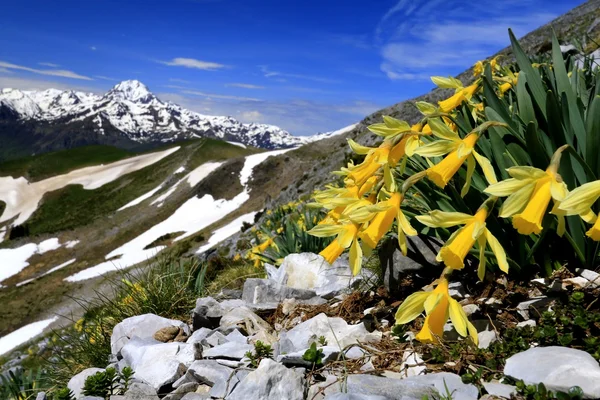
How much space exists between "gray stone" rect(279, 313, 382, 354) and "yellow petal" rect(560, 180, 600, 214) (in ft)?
4.88

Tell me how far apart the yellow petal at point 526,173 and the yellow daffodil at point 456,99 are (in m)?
1.02

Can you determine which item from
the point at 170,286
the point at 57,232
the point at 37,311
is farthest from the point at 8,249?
the point at 170,286

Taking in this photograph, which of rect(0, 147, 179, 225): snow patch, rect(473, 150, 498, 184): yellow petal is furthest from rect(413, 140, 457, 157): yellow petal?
rect(0, 147, 179, 225): snow patch

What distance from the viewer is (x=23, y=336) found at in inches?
1118

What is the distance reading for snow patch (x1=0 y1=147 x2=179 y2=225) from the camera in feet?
283

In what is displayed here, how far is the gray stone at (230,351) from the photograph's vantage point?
279 centimetres

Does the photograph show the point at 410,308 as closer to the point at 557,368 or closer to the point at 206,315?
the point at 557,368

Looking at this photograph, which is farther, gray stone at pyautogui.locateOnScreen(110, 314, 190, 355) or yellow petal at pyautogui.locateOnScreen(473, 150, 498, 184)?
gray stone at pyautogui.locateOnScreen(110, 314, 190, 355)

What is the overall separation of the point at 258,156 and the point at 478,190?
2585 inches

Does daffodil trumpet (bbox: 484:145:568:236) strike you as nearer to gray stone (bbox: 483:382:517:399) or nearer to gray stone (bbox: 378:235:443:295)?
gray stone (bbox: 483:382:517:399)

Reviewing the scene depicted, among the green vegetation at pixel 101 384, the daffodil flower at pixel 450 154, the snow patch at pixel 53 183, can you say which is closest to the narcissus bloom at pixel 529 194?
the daffodil flower at pixel 450 154

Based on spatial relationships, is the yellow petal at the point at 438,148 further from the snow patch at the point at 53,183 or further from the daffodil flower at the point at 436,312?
the snow patch at the point at 53,183

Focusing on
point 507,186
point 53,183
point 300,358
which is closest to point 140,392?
point 300,358

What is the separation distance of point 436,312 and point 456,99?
1.49 m
